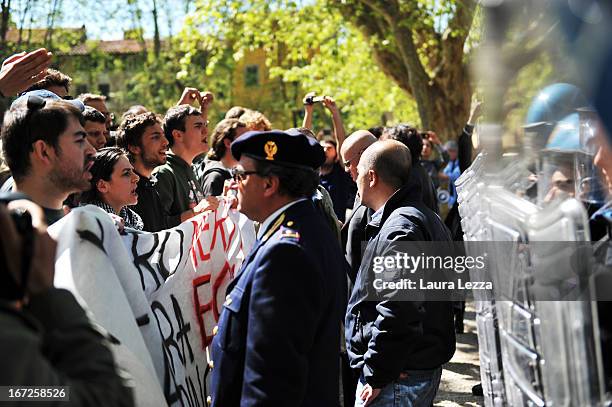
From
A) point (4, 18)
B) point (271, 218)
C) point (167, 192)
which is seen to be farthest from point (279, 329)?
point (4, 18)

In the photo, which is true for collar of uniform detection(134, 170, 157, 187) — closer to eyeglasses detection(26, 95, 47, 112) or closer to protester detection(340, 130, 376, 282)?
protester detection(340, 130, 376, 282)

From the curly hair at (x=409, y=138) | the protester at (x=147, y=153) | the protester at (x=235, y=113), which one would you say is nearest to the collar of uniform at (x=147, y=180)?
the protester at (x=147, y=153)

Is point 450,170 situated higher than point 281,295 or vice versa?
point 450,170

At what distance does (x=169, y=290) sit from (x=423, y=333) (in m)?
1.33

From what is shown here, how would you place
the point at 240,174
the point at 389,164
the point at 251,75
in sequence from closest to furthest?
the point at 240,174 → the point at 389,164 → the point at 251,75

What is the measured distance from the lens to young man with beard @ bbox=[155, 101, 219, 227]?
518 centimetres

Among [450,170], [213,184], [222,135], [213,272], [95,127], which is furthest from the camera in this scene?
[450,170]

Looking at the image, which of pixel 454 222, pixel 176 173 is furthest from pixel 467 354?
pixel 176 173

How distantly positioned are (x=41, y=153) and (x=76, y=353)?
57.2 inches

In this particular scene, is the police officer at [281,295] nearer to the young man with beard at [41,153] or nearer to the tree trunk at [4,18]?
the young man with beard at [41,153]

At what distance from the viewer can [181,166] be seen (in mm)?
5527

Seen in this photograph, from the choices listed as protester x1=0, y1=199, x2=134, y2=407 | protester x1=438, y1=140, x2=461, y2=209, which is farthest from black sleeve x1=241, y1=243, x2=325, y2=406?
protester x1=438, y1=140, x2=461, y2=209

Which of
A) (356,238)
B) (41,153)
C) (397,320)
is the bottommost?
(397,320)

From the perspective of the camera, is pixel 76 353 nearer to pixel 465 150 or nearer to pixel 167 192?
pixel 167 192
